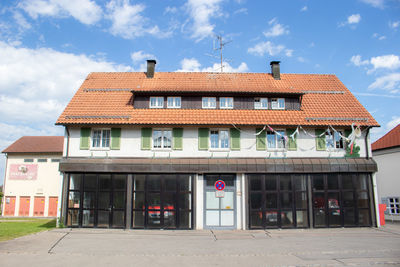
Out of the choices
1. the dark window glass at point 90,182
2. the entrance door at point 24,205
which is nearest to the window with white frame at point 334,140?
the dark window glass at point 90,182

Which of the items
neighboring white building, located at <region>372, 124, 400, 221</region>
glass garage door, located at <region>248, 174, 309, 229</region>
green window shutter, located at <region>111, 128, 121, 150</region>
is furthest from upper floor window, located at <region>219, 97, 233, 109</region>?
neighboring white building, located at <region>372, 124, 400, 221</region>

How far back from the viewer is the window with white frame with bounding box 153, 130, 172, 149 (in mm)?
18906

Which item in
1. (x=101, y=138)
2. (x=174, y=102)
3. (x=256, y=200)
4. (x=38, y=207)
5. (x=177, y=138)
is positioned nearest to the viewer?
(x=256, y=200)

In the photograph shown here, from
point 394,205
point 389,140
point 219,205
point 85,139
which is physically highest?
point 389,140

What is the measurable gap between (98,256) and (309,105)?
50.7ft

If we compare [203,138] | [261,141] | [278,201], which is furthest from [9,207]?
[278,201]

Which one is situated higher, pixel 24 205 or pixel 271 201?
pixel 271 201

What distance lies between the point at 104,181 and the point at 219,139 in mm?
6973

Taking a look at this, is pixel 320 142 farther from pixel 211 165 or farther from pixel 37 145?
pixel 37 145

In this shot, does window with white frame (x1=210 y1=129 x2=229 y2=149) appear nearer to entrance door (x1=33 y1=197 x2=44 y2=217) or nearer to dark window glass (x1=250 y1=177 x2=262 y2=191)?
dark window glass (x1=250 y1=177 x2=262 y2=191)

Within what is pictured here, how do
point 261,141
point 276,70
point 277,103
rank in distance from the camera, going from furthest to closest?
point 276,70 < point 277,103 < point 261,141

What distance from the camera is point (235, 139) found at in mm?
18984

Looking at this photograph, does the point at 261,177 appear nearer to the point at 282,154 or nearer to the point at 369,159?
the point at 282,154

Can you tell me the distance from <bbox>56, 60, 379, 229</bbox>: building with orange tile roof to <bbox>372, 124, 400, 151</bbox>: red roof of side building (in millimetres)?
6185
